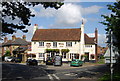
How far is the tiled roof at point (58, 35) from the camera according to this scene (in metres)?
53.1

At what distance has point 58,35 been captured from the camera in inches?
2164

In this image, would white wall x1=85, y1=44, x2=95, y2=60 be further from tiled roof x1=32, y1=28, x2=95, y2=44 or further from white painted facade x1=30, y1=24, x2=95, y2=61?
tiled roof x1=32, y1=28, x2=95, y2=44

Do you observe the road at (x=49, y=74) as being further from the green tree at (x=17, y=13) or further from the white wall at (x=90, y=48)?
the white wall at (x=90, y=48)

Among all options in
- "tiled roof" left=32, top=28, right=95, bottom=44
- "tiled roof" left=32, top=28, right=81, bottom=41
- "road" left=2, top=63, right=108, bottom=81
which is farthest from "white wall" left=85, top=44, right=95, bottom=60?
"road" left=2, top=63, right=108, bottom=81

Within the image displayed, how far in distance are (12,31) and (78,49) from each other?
3498 centimetres

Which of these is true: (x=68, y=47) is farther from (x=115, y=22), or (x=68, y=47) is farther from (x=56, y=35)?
(x=115, y=22)

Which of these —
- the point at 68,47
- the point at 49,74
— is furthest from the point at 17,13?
the point at 68,47

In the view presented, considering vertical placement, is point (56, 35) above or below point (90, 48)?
above

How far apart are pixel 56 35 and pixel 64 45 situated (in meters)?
3.74

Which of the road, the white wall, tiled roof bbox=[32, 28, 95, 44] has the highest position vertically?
tiled roof bbox=[32, 28, 95, 44]

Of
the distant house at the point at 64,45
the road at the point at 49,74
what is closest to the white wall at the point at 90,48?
the distant house at the point at 64,45

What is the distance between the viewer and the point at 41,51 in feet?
179

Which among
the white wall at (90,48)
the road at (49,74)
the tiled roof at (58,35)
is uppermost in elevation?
the tiled roof at (58,35)

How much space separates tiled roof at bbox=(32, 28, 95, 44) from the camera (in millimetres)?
53144
